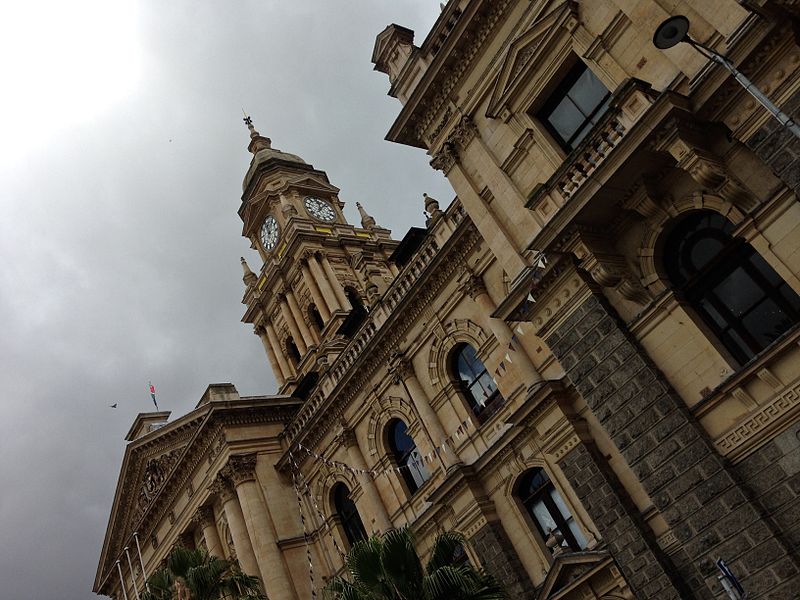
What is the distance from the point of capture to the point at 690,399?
1236 cm

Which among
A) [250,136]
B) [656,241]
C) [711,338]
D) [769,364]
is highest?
[250,136]

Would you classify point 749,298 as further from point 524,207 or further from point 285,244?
point 285,244

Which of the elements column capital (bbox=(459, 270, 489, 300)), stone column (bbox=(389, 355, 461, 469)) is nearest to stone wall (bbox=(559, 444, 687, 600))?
stone column (bbox=(389, 355, 461, 469))

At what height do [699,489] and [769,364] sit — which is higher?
[769,364]

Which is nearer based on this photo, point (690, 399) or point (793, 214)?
point (793, 214)

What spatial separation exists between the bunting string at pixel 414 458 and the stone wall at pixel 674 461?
6.08 metres

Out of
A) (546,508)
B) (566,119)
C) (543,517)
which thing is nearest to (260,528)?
(543,517)

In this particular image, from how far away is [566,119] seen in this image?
50.8 ft

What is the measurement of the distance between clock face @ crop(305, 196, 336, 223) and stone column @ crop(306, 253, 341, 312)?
4.39 meters

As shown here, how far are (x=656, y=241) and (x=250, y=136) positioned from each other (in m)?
37.8

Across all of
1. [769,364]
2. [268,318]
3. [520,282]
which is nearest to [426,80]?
[520,282]

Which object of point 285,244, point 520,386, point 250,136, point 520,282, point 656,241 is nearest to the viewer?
point 656,241

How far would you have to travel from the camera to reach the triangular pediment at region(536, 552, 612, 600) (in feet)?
48.2

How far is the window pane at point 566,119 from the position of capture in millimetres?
15297
